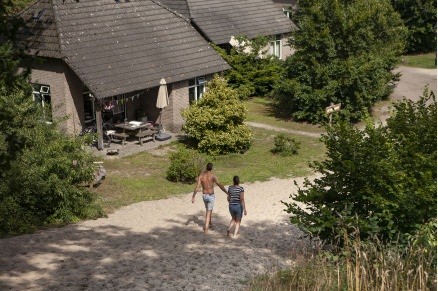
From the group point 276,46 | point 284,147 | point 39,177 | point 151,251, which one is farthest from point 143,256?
point 276,46

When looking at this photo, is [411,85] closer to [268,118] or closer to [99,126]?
[268,118]

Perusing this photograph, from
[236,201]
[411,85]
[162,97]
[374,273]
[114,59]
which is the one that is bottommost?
[236,201]

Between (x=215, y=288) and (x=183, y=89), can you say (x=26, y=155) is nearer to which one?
(x=215, y=288)

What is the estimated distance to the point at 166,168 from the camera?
20859 mm

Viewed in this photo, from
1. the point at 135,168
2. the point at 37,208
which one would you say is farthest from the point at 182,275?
the point at 135,168

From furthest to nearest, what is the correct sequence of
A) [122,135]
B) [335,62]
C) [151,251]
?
[335,62], [122,135], [151,251]

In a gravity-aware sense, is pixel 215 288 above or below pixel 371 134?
below

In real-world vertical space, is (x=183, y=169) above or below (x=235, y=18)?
below

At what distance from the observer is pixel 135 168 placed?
20656 mm

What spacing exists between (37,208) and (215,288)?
6.45 m

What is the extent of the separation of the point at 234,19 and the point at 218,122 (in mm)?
14434

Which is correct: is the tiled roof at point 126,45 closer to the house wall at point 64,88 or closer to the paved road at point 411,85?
Result: the house wall at point 64,88

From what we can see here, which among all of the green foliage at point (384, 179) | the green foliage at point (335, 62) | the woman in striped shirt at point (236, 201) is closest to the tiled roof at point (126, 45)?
the green foliage at point (335, 62)

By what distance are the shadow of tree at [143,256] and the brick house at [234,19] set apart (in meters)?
19.9
